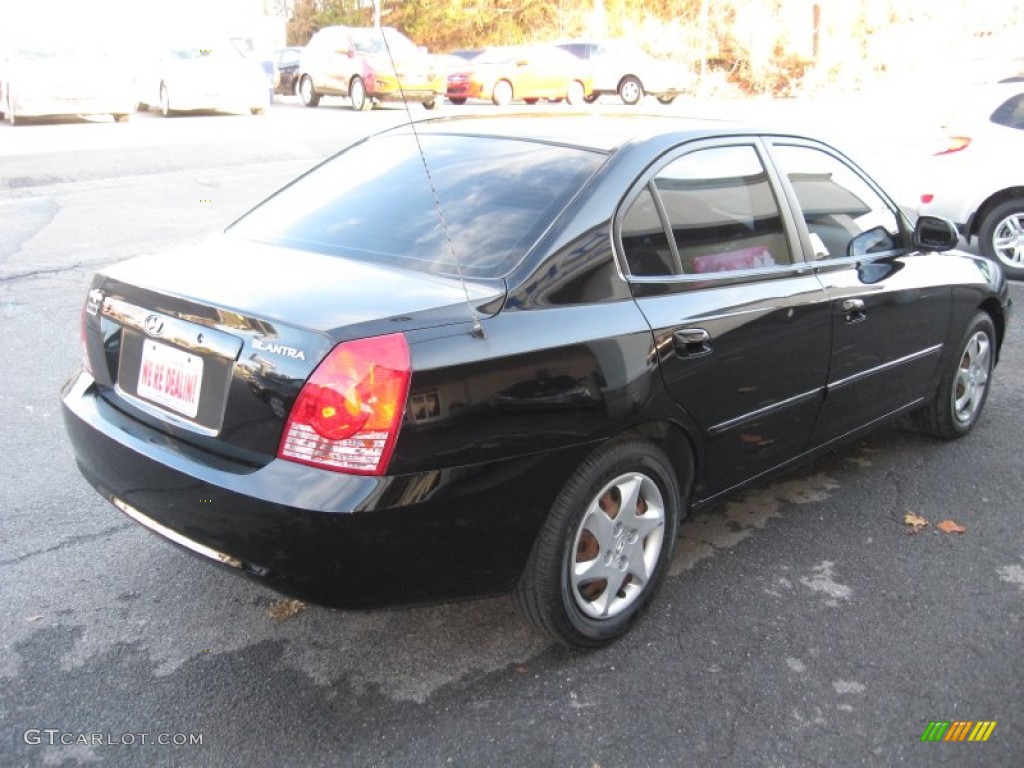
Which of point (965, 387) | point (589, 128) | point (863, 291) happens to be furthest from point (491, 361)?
point (965, 387)

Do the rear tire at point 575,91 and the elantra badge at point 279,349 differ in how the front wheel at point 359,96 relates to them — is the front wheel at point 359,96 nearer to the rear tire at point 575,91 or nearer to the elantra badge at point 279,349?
the rear tire at point 575,91

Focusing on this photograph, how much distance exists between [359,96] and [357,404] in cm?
2172

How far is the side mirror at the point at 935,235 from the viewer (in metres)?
4.51

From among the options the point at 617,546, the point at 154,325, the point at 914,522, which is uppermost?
the point at 154,325

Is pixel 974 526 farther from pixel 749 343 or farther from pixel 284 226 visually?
pixel 284 226

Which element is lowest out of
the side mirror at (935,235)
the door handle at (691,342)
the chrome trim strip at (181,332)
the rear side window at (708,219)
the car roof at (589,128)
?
the door handle at (691,342)

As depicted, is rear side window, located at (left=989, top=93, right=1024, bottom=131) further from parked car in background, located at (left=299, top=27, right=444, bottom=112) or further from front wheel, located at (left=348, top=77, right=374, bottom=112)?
front wheel, located at (left=348, top=77, right=374, bottom=112)

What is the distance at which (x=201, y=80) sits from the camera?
772 inches

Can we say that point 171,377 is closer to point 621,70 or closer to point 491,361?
point 491,361

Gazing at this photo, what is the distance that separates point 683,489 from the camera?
3.50 meters

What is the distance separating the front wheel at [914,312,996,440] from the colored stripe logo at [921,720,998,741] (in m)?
2.31

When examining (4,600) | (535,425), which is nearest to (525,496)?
(535,425)

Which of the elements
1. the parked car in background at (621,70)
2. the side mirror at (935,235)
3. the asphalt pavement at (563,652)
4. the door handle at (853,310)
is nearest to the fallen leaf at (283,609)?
the asphalt pavement at (563,652)

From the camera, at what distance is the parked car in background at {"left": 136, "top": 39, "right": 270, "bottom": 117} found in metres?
19.6
